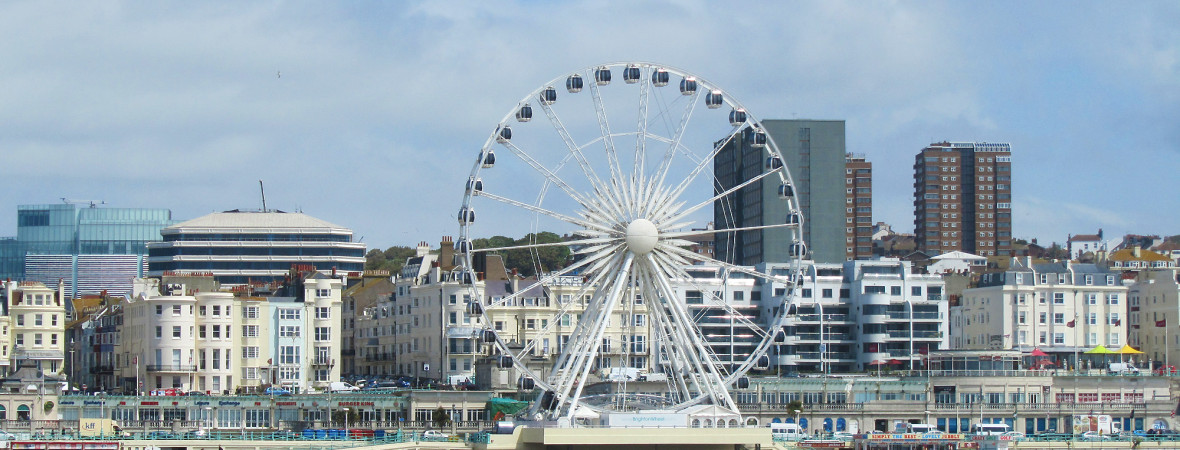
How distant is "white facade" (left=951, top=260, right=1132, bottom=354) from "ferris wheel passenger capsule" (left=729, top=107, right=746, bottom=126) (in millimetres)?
59308

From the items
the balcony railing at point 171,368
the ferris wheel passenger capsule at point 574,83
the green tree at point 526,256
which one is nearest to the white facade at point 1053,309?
the green tree at point 526,256

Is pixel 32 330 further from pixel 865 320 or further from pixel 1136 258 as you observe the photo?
pixel 1136 258

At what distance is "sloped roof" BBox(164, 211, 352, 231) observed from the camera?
19562 centimetres

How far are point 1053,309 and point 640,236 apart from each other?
69.1m

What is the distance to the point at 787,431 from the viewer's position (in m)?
108

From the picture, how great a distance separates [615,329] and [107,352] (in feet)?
120

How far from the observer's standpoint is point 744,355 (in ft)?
472

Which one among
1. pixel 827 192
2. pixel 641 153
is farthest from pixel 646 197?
pixel 827 192

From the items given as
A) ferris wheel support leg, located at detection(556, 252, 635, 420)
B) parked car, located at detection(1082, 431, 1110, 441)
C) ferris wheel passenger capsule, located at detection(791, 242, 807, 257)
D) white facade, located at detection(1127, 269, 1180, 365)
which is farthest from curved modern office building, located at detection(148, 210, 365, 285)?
ferris wheel support leg, located at detection(556, 252, 635, 420)

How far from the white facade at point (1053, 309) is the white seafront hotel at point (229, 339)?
166 ft

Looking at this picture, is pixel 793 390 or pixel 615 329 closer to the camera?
pixel 793 390

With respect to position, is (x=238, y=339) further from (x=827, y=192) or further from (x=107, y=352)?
(x=827, y=192)

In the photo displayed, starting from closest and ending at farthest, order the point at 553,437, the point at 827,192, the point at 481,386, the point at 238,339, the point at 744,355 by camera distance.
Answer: the point at 553,437
the point at 481,386
the point at 238,339
the point at 744,355
the point at 827,192

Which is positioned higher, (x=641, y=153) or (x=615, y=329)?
(x=641, y=153)
